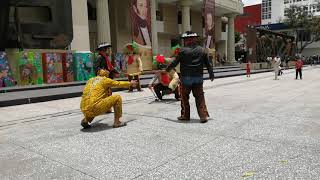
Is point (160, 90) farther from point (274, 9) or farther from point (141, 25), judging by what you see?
point (274, 9)

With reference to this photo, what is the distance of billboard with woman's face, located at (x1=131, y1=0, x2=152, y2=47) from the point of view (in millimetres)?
21078

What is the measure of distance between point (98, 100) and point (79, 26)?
14.7 m

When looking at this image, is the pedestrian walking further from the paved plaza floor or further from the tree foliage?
the tree foliage

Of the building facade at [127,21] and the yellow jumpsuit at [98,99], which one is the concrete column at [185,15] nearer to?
the building facade at [127,21]

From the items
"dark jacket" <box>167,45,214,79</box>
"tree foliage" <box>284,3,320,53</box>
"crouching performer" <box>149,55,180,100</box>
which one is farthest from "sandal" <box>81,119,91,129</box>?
"tree foliage" <box>284,3,320,53</box>

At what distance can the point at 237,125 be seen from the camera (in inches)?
240

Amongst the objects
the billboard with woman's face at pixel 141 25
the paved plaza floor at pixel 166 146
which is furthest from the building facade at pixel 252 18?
the paved plaza floor at pixel 166 146

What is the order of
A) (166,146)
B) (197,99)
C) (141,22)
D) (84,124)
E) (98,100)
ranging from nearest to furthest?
(166,146) → (98,100) → (84,124) → (197,99) → (141,22)

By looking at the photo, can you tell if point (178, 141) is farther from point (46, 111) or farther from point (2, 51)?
point (2, 51)

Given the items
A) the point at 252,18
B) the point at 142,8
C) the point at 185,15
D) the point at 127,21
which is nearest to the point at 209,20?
the point at 185,15

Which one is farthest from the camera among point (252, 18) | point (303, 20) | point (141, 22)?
point (252, 18)

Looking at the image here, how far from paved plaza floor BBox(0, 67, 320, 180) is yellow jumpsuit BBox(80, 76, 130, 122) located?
35cm

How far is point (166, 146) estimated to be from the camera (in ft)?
15.7

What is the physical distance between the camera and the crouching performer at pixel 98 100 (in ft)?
19.4
